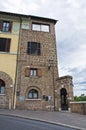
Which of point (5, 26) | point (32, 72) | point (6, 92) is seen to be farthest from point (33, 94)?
point (5, 26)

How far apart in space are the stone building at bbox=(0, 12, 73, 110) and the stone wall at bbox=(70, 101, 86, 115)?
0.91 meters

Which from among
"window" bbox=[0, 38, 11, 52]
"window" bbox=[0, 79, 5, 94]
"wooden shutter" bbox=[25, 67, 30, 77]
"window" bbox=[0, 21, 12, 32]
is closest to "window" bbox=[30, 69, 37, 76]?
"wooden shutter" bbox=[25, 67, 30, 77]

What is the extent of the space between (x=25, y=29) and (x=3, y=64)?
17.7 feet

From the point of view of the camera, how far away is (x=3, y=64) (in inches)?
790

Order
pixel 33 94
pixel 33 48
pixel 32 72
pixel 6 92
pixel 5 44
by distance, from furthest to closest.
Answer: pixel 33 48, pixel 32 72, pixel 5 44, pixel 33 94, pixel 6 92

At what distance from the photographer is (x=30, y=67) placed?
20938 mm

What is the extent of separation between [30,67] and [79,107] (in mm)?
7183

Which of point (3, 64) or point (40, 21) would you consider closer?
point (3, 64)

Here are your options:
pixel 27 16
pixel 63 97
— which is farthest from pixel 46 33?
pixel 63 97

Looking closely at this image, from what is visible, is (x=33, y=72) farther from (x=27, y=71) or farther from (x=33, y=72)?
(x=27, y=71)

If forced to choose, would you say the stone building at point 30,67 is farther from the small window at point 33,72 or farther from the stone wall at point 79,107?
the stone wall at point 79,107

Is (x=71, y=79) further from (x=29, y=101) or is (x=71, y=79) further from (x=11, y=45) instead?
(x=11, y=45)

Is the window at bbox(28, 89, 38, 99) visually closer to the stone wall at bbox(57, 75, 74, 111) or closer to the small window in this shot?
the small window

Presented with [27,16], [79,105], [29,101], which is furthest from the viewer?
[27,16]
